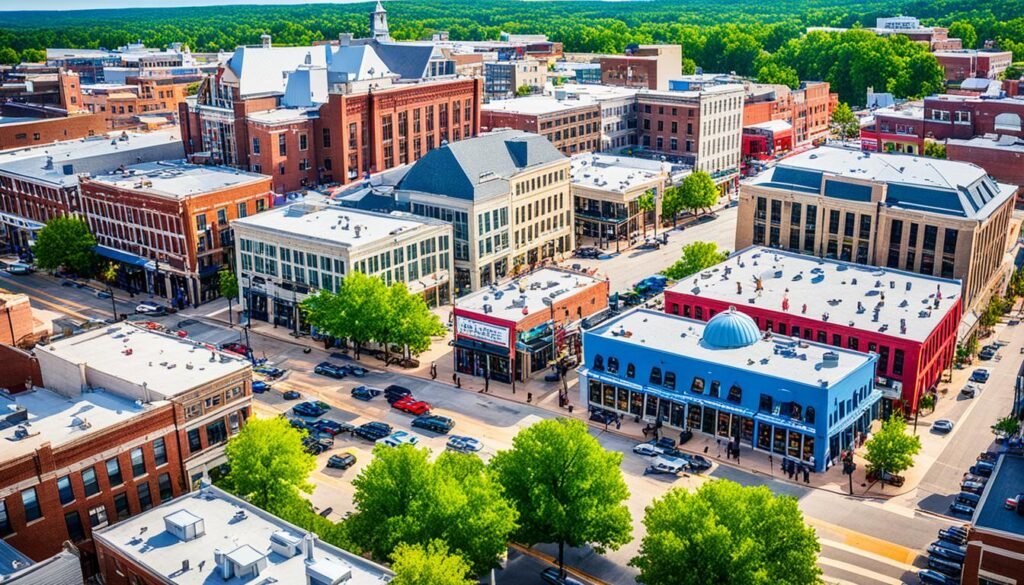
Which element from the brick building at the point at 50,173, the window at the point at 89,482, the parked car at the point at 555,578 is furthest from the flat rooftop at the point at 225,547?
the brick building at the point at 50,173

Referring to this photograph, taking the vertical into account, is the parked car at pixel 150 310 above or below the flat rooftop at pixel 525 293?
below

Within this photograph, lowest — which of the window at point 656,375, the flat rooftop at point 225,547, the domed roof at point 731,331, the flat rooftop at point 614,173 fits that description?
the window at point 656,375

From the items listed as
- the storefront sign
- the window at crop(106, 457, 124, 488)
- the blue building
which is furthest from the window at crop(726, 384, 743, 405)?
the window at crop(106, 457, 124, 488)

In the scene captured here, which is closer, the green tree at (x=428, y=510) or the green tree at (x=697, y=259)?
the green tree at (x=428, y=510)

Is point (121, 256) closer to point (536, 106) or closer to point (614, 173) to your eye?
point (614, 173)

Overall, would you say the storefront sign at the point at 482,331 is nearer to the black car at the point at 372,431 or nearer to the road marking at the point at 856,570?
the black car at the point at 372,431

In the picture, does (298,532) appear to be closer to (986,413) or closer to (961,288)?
(986,413)
